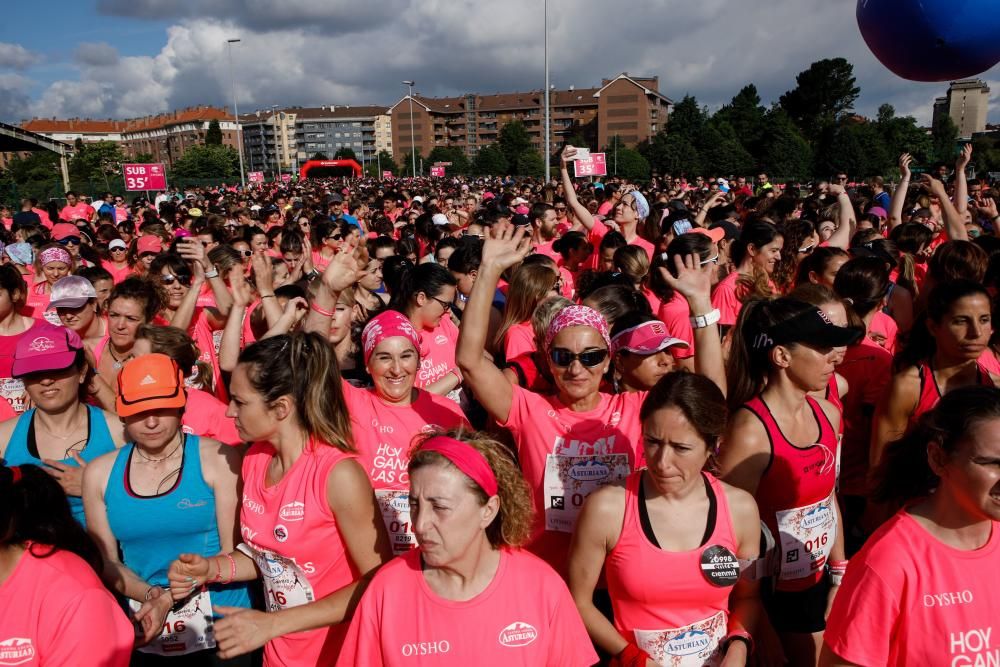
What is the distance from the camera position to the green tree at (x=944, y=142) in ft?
168

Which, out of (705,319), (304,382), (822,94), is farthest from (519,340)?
(822,94)

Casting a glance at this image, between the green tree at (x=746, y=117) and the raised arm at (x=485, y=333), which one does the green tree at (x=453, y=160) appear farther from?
the raised arm at (x=485, y=333)

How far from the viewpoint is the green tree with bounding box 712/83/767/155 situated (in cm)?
6625

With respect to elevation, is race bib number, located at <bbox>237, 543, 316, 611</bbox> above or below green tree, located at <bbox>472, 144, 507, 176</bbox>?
below

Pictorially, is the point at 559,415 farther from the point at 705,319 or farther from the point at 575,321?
the point at 705,319

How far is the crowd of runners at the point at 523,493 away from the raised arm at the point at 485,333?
0.04ft

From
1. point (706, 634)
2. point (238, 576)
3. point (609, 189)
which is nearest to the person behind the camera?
point (706, 634)

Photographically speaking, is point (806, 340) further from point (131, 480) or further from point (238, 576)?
point (131, 480)

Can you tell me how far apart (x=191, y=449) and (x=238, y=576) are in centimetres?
58

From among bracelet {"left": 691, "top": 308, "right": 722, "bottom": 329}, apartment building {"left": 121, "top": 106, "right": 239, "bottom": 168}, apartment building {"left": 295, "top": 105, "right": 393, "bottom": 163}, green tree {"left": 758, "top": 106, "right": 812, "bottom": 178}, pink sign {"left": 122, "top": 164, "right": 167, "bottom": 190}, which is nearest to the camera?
bracelet {"left": 691, "top": 308, "right": 722, "bottom": 329}

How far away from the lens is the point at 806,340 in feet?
9.16

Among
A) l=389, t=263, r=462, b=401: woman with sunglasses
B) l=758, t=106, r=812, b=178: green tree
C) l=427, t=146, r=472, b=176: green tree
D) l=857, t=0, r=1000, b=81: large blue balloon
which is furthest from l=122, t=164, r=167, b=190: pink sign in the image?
l=427, t=146, r=472, b=176: green tree

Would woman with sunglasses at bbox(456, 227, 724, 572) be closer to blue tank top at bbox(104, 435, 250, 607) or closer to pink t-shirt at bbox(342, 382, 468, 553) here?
pink t-shirt at bbox(342, 382, 468, 553)

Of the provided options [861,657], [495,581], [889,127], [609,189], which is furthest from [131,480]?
[889,127]
